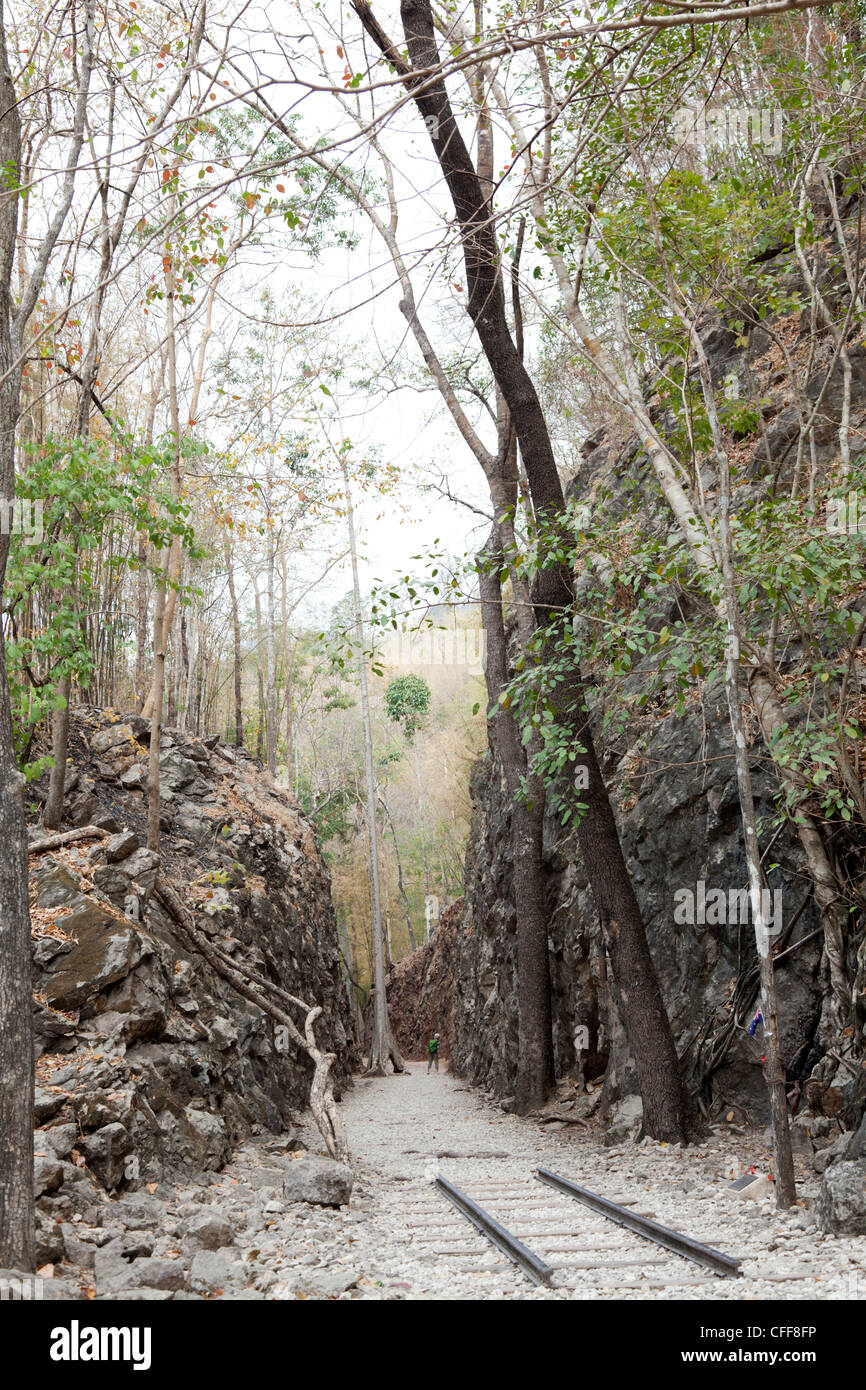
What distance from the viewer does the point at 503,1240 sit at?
194 inches

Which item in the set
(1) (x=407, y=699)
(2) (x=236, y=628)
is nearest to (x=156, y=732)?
(2) (x=236, y=628)

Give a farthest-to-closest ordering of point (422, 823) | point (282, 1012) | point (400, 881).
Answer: point (422, 823) → point (400, 881) → point (282, 1012)

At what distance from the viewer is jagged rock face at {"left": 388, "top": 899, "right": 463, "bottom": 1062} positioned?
92.0 ft

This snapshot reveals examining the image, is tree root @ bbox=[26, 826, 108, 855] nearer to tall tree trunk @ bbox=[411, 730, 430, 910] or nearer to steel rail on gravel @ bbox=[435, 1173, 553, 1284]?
steel rail on gravel @ bbox=[435, 1173, 553, 1284]

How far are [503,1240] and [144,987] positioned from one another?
3.27m

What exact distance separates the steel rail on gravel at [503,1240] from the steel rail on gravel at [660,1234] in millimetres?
713

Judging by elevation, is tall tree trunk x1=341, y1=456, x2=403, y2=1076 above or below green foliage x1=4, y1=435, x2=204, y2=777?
below

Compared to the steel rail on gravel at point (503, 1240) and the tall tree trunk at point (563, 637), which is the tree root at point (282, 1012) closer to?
the steel rail on gravel at point (503, 1240)

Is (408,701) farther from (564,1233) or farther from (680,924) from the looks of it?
(564,1233)

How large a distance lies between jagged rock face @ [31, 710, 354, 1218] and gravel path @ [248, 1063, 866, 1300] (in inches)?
45.8

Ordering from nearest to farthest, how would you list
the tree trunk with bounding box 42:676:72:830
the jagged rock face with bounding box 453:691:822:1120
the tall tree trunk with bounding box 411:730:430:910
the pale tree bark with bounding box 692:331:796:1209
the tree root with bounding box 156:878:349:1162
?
1. the pale tree bark with bounding box 692:331:796:1209
2. the jagged rock face with bounding box 453:691:822:1120
3. the tree root with bounding box 156:878:349:1162
4. the tree trunk with bounding box 42:676:72:830
5. the tall tree trunk with bounding box 411:730:430:910

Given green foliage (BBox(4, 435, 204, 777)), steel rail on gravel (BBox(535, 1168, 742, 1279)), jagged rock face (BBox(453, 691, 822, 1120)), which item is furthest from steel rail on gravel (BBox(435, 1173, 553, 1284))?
green foliage (BBox(4, 435, 204, 777))
